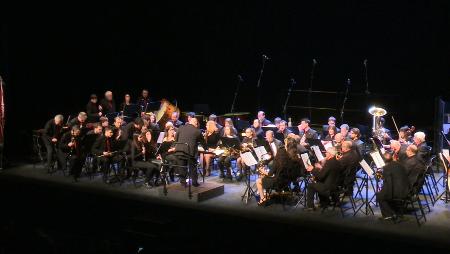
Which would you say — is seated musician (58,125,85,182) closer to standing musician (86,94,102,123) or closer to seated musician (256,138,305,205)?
standing musician (86,94,102,123)

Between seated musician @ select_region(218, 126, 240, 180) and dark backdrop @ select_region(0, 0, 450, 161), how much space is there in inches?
203

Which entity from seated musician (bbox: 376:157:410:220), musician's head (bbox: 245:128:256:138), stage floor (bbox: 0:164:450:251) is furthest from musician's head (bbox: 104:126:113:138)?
seated musician (bbox: 376:157:410:220)

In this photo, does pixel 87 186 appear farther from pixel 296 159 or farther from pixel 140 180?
pixel 296 159

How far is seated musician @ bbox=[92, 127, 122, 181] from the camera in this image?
39.4 feet

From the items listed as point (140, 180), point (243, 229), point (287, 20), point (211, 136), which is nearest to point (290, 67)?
point (287, 20)

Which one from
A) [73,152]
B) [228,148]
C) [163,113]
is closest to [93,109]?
[163,113]

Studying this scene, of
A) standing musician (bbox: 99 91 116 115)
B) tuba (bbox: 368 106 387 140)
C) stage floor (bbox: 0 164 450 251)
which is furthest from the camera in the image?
standing musician (bbox: 99 91 116 115)

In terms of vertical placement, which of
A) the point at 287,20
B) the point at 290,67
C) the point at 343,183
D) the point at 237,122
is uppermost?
the point at 287,20

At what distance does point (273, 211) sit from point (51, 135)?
256 inches

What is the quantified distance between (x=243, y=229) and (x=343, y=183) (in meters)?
2.09

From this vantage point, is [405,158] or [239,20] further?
[239,20]

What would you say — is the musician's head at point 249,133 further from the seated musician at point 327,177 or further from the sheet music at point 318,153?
the seated musician at point 327,177

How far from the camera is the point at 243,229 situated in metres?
9.02

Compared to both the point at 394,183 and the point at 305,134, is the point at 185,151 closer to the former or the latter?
the point at 305,134
